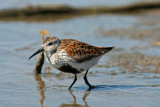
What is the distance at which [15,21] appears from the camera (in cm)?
1506

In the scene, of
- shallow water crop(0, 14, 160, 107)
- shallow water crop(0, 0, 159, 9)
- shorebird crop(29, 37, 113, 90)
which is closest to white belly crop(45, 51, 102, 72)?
shorebird crop(29, 37, 113, 90)

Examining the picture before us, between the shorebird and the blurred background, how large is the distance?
0.48 meters

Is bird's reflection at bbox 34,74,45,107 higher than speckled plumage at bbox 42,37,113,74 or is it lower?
lower

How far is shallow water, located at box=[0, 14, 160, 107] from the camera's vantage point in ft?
20.7

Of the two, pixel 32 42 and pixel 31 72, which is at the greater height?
pixel 32 42

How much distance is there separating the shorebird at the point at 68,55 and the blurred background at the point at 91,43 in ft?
1.57

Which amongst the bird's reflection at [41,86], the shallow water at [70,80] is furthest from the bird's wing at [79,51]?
the bird's reflection at [41,86]

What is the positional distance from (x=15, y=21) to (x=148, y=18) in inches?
236

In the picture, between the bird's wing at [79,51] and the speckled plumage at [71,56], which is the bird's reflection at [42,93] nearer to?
the speckled plumage at [71,56]

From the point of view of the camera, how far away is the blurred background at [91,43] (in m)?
6.58

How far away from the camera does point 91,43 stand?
11.6 metres

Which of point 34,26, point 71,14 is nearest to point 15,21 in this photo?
point 34,26

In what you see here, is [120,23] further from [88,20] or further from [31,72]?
[31,72]

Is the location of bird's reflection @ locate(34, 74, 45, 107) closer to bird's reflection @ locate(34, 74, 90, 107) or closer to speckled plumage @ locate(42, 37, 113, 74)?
bird's reflection @ locate(34, 74, 90, 107)
